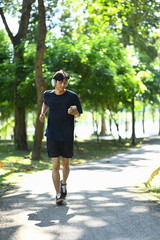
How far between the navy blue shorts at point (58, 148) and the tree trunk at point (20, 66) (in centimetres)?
1192

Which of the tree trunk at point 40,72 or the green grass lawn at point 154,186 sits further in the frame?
the tree trunk at point 40,72

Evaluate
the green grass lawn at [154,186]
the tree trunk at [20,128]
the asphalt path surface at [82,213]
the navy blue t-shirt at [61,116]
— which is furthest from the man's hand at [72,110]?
the tree trunk at [20,128]

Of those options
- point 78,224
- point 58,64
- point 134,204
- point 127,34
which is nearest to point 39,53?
point 58,64

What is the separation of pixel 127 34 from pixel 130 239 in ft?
77.7

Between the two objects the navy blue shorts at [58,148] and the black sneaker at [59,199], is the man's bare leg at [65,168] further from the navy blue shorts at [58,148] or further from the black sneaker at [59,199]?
the black sneaker at [59,199]

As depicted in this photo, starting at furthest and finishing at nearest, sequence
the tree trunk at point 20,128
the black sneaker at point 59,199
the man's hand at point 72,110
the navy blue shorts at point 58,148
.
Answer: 1. the tree trunk at point 20,128
2. the navy blue shorts at point 58,148
3. the black sneaker at point 59,199
4. the man's hand at point 72,110

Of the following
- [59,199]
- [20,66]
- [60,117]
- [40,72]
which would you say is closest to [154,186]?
[59,199]

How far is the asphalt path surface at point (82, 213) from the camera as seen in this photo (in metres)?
4.52

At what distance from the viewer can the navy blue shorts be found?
20.7 feet

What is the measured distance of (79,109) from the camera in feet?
20.6

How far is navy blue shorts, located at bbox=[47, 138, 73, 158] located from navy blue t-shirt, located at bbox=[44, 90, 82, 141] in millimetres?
86

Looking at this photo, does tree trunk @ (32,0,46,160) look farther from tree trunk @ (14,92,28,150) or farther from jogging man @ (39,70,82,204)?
jogging man @ (39,70,82,204)

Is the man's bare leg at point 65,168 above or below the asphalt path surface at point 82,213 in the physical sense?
above

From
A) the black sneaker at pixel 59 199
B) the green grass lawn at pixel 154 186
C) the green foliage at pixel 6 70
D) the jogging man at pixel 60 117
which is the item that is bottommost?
the green grass lawn at pixel 154 186
